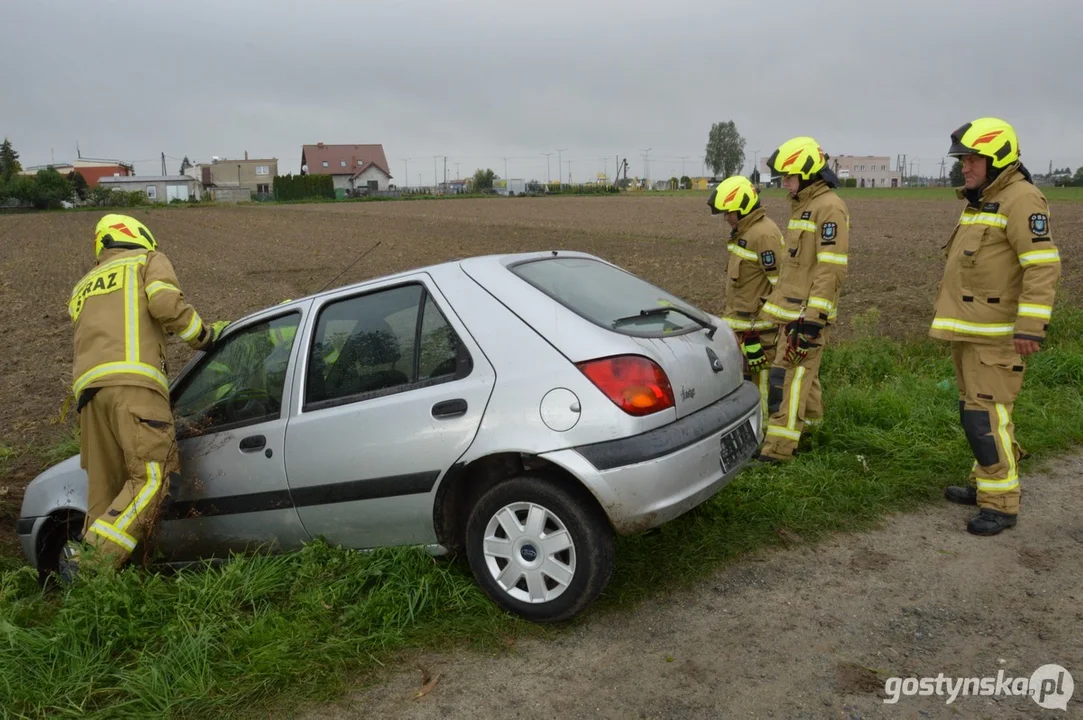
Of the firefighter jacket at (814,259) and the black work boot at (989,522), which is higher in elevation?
the firefighter jacket at (814,259)

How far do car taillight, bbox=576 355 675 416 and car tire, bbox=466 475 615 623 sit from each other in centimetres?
42

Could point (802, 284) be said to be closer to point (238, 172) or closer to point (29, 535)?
point (29, 535)

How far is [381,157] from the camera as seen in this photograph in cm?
10744

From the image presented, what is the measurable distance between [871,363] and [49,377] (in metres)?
8.63

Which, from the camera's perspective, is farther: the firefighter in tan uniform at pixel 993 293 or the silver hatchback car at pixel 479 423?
the firefighter in tan uniform at pixel 993 293

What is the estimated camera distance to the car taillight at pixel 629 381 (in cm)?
337

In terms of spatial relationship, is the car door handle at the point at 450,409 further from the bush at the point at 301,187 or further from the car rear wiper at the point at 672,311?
the bush at the point at 301,187

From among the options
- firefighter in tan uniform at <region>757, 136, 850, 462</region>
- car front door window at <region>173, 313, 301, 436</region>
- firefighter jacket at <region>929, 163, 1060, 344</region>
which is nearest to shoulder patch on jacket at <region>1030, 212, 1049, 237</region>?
firefighter jacket at <region>929, 163, 1060, 344</region>

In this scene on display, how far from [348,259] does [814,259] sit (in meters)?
19.9

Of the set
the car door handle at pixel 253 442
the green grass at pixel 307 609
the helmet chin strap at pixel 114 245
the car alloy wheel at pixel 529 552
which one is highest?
the helmet chin strap at pixel 114 245

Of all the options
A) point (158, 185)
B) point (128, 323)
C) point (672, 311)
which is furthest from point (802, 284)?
point (158, 185)

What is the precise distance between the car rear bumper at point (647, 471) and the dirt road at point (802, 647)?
0.50m

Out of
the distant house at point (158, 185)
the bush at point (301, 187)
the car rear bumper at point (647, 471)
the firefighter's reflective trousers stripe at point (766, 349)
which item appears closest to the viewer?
the car rear bumper at point (647, 471)

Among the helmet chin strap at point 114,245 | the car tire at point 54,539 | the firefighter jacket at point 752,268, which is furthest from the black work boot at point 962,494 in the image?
the car tire at point 54,539
